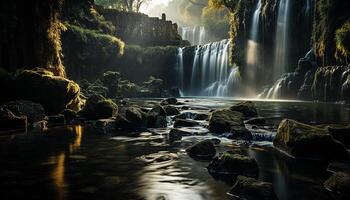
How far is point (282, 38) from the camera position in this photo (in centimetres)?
4525

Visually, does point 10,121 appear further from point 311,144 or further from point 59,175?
point 311,144

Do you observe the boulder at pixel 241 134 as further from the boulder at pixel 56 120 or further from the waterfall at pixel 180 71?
the waterfall at pixel 180 71

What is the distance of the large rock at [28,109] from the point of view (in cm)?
1830

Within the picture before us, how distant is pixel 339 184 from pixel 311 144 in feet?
11.1

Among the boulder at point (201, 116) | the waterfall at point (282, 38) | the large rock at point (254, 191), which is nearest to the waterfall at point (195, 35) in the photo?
the waterfall at point (282, 38)

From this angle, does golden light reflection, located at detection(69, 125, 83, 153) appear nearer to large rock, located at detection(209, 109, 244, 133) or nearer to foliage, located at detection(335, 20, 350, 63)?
large rock, located at detection(209, 109, 244, 133)

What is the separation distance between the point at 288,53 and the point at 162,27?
30.0 metres

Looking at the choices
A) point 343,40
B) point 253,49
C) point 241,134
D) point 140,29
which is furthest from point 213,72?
point 241,134

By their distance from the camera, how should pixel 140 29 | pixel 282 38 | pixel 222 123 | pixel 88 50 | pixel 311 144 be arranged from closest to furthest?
pixel 311 144 < pixel 222 123 < pixel 282 38 < pixel 88 50 < pixel 140 29

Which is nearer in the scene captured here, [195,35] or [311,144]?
[311,144]

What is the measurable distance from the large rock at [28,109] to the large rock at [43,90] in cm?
112

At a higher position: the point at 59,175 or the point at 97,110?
the point at 97,110

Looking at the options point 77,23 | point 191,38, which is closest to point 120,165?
point 77,23

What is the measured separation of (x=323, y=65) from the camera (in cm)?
3641
